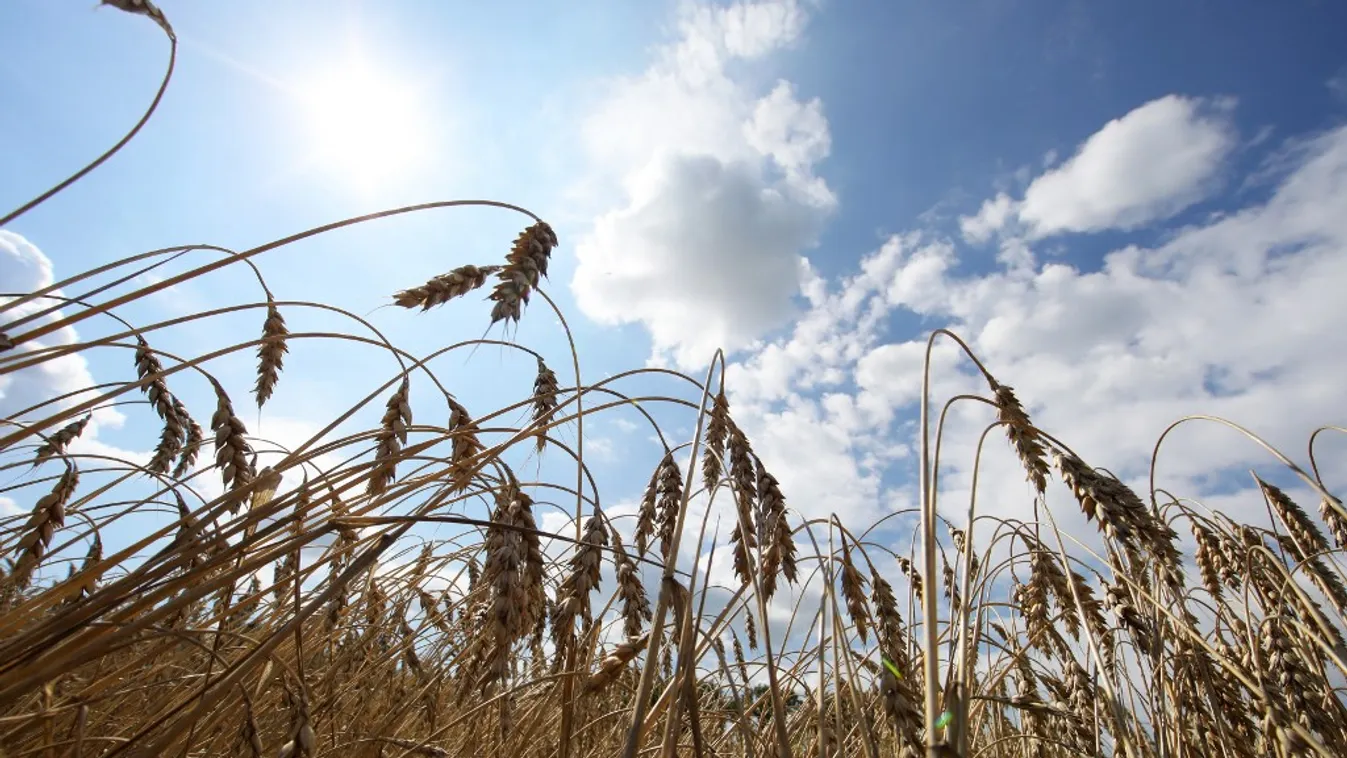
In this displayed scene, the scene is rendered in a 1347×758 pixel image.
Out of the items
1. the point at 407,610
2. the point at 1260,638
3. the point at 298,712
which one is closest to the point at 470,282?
the point at 298,712

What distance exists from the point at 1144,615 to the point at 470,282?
99.1 inches

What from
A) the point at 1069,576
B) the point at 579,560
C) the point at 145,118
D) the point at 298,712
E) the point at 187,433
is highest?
the point at 145,118

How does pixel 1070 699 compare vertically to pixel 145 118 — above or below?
below

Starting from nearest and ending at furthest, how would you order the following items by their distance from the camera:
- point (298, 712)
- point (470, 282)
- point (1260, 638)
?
point (298, 712) → point (470, 282) → point (1260, 638)

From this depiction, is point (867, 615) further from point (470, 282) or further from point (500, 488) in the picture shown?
point (470, 282)

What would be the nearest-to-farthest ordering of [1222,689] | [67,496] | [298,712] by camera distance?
[298,712], [67,496], [1222,689]

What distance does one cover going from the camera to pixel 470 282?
2.11 m

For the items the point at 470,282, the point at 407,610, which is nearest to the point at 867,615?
the point at 470,282

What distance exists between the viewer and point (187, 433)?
2.54 metres

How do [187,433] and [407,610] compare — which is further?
[407,610]

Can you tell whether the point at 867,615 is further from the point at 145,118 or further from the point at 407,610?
the point at 145,118

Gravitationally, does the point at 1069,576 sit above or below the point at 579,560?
above

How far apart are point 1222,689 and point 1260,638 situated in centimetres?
34

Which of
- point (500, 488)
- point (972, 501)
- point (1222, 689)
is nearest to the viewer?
point (972, 501)
